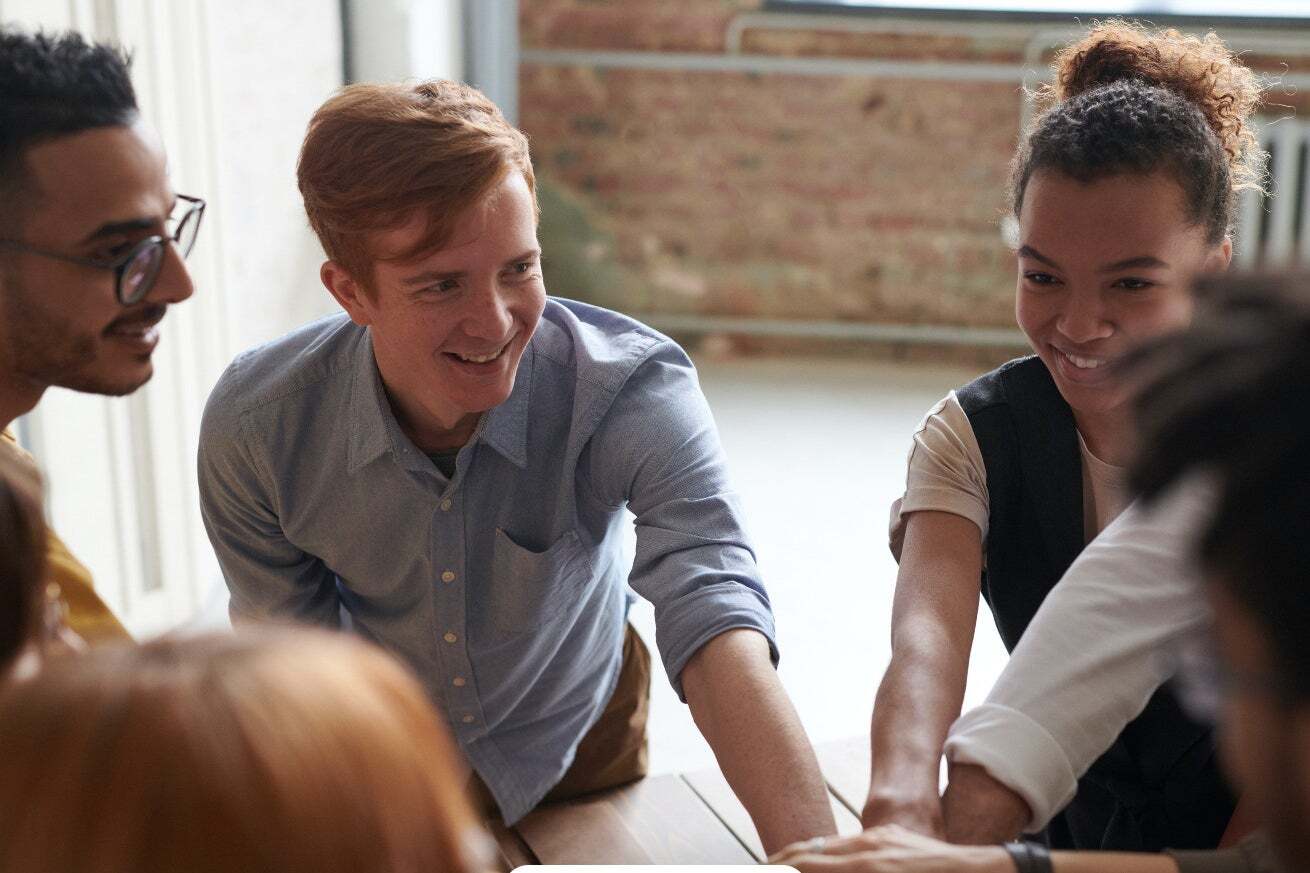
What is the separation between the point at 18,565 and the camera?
2.39 feet

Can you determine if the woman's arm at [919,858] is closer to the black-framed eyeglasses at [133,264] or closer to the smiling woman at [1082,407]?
the smiling woman at [1082,407]

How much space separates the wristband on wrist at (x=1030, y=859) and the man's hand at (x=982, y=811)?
4.7 inches

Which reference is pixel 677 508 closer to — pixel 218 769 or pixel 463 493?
pixel 463 493

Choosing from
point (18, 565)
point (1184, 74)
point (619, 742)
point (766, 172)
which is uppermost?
point (1184, 74)

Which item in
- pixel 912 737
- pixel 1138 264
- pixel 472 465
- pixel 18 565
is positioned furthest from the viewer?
pixel 472 465

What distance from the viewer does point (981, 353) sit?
539 centimetres

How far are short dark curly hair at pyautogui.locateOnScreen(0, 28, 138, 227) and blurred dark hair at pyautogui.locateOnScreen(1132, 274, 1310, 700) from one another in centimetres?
120

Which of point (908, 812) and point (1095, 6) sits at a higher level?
point (1095, 6)

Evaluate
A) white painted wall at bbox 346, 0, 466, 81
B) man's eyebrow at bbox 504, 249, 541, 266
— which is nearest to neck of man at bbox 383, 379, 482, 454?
man's eyebrow at bbox 504, 249, 541, 266

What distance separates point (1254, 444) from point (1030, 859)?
638 mm

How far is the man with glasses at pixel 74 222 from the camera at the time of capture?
4.71ft

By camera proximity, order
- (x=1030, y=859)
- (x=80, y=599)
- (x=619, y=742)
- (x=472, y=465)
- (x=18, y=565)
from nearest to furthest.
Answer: (x=18, y=565) → (x=1030, y=859) → (x=80, y=599) → (x=472, y=465) → (x=619, y=742)

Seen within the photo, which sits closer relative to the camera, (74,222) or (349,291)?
(74,222)

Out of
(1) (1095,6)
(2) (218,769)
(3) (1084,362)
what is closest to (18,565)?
(2) (218,769)
